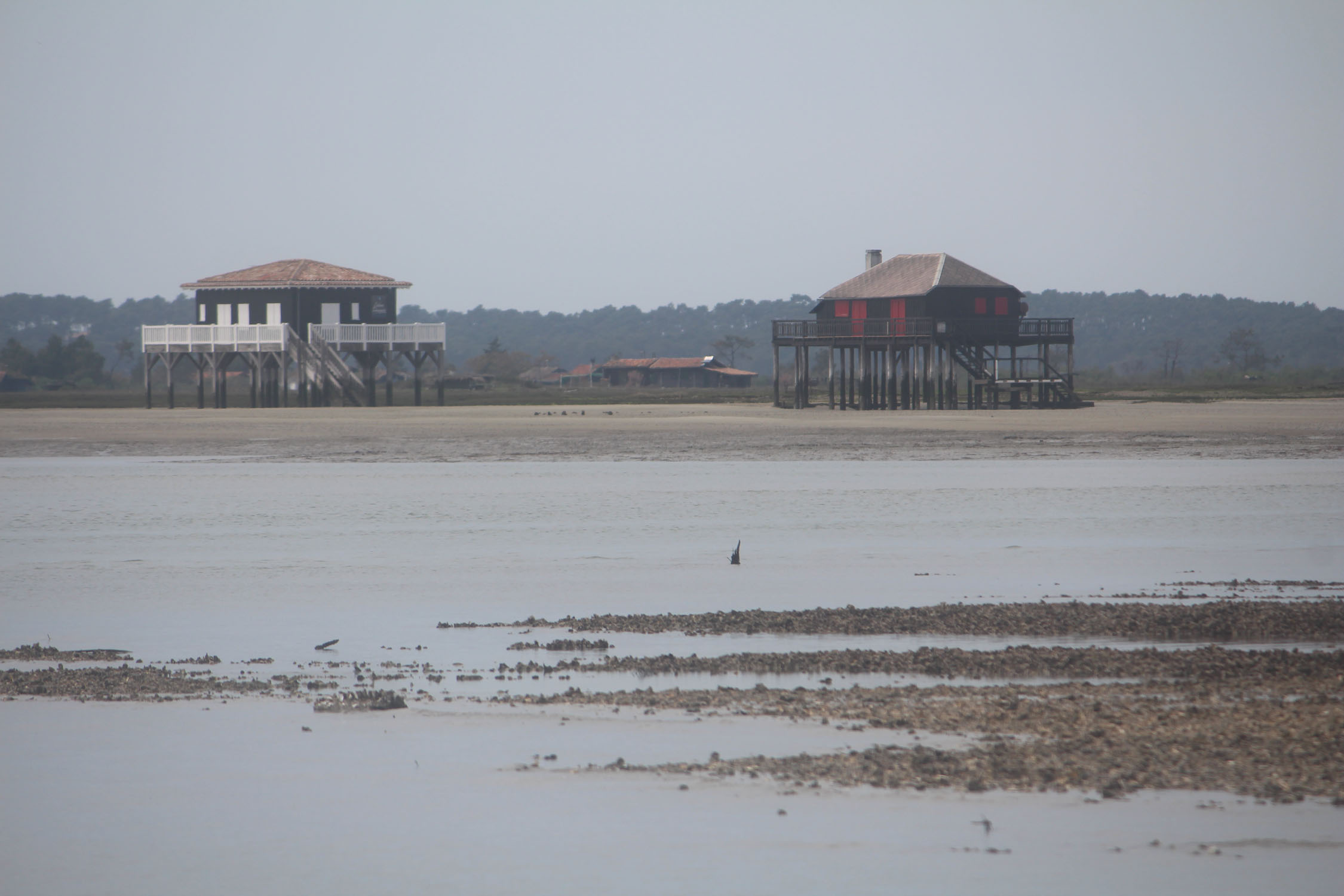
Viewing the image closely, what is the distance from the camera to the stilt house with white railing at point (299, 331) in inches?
2258

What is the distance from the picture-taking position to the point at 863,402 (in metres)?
59.0

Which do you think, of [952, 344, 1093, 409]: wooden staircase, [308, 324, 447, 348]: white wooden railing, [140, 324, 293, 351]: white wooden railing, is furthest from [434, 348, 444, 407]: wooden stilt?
[952, 344, 1093, 409]: wooden staircase

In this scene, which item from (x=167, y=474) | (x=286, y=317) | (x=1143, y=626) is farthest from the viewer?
(x=286, y=317)

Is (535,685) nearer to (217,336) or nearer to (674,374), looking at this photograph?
(217,336)

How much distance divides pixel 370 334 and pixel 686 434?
24.7 meters

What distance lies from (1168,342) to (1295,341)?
3215 cm

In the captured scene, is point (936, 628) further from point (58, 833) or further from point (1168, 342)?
point (1168, 342)

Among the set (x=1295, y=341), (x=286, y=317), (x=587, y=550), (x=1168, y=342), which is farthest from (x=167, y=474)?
(x=1295, y=341)

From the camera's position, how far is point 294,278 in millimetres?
57438

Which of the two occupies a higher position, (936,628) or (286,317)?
(286,317)

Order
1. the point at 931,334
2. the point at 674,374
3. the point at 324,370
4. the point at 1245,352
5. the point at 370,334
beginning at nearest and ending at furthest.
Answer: the point at 931,334 < the point at 324,370 < the point at 370,334 < the point at 674,374 < the point at 1245,352

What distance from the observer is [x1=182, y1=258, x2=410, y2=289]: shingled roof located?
190 ft

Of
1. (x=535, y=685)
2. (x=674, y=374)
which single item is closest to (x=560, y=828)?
(x=535, y=685)

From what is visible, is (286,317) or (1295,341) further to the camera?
(1295,341)
